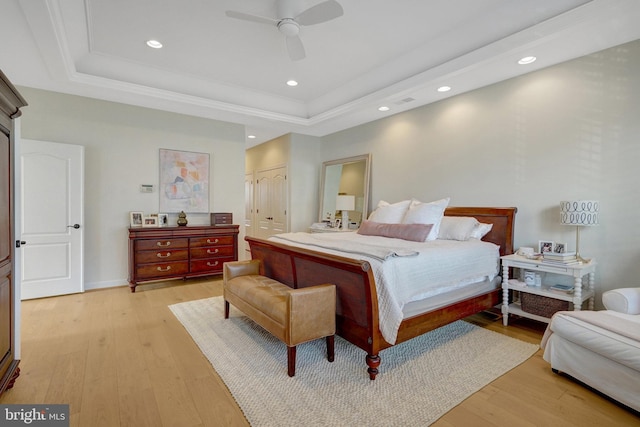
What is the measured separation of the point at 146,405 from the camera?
6.11ft

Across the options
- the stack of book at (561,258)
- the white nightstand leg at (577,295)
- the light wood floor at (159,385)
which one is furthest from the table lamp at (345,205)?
the white nightstand leg at (577,295)

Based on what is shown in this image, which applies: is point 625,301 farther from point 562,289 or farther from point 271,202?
point 271,202

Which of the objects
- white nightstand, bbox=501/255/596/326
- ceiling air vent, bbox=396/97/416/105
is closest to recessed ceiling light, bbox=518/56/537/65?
ceiling air vent, bbox=396/97/416/105

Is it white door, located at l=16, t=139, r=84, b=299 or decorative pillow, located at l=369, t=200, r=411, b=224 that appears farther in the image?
decorative pillow, located at l=369, t=200, r=411, b=224

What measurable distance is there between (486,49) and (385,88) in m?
1.35

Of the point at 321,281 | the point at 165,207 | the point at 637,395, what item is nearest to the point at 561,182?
the point at 637,395

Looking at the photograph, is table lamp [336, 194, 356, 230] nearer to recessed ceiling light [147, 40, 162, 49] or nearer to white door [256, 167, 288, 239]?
white door [256, 167, 288, 239]

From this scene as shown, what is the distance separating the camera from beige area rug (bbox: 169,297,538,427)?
1791 millimetres

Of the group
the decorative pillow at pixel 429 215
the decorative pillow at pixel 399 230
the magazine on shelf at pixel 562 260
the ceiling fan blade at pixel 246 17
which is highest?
the ceiling fan blade at pixel 246 17

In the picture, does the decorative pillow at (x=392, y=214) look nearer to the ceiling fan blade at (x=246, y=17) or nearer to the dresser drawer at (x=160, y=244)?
the ceiling fan blade at (x=246, y=17)

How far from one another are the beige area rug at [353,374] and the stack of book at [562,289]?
60 cm

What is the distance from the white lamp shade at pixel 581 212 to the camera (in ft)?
8.98

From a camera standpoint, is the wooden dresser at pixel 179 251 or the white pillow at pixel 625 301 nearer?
the white pillow at pixel 625 301

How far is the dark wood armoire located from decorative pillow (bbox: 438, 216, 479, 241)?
12.4ft
